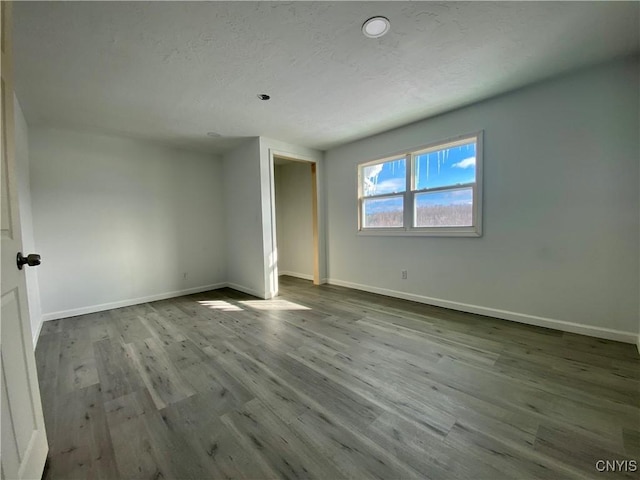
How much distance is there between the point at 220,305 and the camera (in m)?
3.83

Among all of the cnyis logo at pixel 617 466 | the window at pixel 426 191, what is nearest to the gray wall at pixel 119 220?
the window at pixel 426 191

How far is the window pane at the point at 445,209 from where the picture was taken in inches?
126

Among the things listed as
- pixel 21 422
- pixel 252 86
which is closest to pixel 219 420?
pixel 21 422

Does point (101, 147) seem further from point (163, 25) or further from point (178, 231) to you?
point (163, 25)

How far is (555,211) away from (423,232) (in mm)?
1368

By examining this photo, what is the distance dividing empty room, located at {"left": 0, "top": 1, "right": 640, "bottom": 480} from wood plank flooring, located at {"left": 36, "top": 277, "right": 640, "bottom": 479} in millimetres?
16

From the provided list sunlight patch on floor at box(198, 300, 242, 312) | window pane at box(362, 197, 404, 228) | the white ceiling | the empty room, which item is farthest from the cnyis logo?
sunlight patch on floor at box(198, 300, 242, 312)

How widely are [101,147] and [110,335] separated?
2654mm

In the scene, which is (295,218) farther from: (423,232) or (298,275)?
(423,232)

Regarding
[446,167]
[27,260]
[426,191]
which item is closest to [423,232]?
[426,191]

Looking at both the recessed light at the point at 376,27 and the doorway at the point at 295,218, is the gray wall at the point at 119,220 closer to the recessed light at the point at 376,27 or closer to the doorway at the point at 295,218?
the doorway at the point at 295,218

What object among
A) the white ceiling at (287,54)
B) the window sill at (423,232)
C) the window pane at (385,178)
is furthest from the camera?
the window pane at (385,178)

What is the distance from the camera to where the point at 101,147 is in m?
3.69

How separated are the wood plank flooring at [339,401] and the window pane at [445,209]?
1.26 metres
